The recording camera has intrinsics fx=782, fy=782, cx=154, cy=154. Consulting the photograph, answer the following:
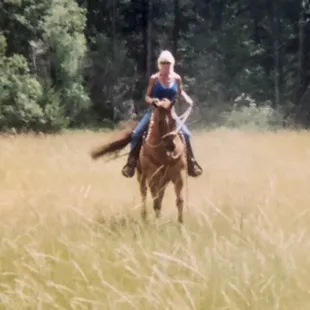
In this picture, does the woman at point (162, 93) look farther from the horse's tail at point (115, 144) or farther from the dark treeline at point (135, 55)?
the dark treeline at point (135, 55)

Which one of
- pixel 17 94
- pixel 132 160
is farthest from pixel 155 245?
pixel 17 94

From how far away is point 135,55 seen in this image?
21.3 metres

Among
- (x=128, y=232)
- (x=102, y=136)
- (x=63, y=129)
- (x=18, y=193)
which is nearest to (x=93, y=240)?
(x=128, y=232)

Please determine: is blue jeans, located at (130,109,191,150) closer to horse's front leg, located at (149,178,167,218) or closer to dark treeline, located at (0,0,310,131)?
horse's front leg, located at (149,178,167,218)

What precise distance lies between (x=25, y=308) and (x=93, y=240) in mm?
1200

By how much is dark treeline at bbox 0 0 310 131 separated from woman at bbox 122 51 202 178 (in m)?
10.3

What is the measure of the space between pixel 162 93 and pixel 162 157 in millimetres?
499

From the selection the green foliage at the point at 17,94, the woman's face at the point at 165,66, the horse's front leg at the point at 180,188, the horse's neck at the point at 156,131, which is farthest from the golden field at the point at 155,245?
the green foliage at the point at 17,94

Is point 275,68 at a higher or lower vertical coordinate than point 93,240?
lower

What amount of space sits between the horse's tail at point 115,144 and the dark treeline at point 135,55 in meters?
9.97

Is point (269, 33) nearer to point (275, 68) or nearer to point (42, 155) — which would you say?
point (275, 68)

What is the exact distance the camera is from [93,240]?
15.9ft

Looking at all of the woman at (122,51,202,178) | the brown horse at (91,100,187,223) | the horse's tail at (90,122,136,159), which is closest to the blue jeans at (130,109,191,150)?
the woman at (122,51,202,178)

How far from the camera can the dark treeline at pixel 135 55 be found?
56.4 ft
